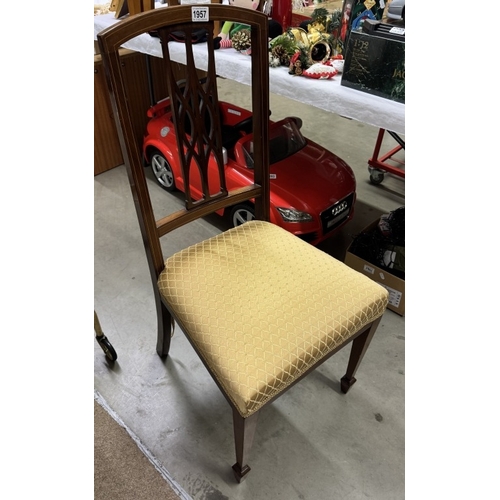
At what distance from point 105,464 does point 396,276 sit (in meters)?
1.13

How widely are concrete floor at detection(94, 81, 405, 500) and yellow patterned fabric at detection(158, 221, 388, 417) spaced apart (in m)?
0.40

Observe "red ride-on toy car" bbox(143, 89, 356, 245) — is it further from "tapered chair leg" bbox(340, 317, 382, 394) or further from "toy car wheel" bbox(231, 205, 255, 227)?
"tapered chair leg" bbox(340, 317, 382, 394)

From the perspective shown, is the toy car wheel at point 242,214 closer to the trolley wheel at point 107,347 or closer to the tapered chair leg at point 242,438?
the trolley wheel at point 107,347

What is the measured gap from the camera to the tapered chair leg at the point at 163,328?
1.16 m

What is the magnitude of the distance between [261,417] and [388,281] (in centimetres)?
68

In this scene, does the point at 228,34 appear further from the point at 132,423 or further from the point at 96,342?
the point at 132,423

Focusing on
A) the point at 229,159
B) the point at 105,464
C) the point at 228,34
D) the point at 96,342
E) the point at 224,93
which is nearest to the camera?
Answer: the point at 105,464

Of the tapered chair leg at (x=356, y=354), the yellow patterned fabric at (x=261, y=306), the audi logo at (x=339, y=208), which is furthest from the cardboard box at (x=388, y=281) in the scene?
the yellow patterned fabric at (x=261, y=306)

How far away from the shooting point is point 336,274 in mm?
1026

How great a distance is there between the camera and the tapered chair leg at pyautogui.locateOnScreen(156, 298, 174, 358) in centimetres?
116

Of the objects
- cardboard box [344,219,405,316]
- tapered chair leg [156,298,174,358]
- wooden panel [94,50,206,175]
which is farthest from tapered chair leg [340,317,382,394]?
wooden panel [94,50,206,175]

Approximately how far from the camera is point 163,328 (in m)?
1.25

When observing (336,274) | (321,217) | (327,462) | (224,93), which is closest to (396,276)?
(321,217)

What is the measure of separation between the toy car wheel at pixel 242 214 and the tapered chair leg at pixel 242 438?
99 centimetres
